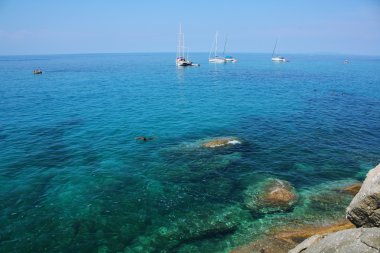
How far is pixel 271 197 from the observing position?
25.3 metres

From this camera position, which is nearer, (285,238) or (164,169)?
(285,238)

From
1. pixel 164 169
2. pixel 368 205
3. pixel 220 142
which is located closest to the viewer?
pixel 368 205

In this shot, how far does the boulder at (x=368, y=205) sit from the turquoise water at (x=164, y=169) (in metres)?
7.17

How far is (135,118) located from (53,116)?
16.4m

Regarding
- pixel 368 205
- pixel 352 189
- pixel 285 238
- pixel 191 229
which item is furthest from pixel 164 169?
pixel 368 205

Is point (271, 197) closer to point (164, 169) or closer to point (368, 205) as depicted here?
point (368, 205)

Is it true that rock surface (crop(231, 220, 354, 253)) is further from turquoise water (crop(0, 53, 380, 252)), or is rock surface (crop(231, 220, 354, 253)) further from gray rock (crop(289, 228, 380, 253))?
gray rock (crop(289, 228, 380, 253))

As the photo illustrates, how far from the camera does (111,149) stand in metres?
37.7

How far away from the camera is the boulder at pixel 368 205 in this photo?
14453mm

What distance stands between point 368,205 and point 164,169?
21.0 metres

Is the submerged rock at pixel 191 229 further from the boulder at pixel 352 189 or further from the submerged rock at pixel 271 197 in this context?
the boulder at pixel 352 189

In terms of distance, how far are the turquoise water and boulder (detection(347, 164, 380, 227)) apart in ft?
23.5

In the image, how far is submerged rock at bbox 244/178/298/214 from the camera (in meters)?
24.0

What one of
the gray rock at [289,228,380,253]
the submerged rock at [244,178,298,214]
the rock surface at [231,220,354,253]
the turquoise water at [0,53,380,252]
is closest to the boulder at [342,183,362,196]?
the turquoise water at [0,53,380,252]
